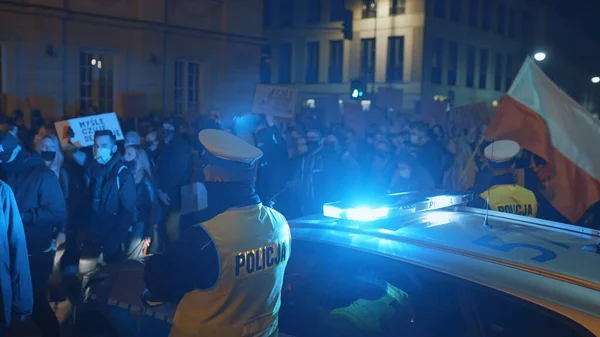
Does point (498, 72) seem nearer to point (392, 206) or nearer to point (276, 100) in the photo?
point (276, 100)

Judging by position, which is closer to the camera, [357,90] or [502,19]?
[357,90]

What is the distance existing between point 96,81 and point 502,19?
113 ft

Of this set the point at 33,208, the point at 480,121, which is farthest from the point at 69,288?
the point at 480,121

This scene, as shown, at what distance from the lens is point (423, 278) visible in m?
3.17

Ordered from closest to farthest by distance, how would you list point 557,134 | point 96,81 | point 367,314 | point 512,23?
1. point 367,314
2. point 557,134
3. point 96,81
4. point 512,23

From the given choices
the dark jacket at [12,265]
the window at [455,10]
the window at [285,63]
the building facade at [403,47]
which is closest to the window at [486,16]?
the building facade at [403,47]

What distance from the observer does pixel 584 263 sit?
10.2 feet

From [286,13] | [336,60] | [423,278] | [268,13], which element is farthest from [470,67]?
[423,278]

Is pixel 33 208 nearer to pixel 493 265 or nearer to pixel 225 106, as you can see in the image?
pixel 493 265

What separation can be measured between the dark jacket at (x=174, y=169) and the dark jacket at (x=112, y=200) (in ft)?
6.58

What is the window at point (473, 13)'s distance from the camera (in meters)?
40.8

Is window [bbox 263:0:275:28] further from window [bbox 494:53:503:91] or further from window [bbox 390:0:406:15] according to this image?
window [bbox 494:53:503:91]

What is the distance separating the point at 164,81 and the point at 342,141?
28.8ft

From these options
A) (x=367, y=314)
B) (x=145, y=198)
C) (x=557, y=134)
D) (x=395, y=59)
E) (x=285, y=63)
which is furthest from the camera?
(x=285, y=63)
